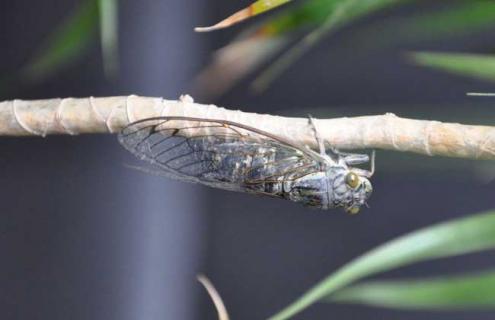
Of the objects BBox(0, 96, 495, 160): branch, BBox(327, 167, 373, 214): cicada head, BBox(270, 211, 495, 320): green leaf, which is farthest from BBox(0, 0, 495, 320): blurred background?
BBox(270, 211, 495, 320): green leaf

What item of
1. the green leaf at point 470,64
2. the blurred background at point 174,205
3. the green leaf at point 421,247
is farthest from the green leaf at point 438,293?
the blurred background at point 174,205

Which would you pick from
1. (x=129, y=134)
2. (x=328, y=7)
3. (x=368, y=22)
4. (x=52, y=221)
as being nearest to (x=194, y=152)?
(x=129, y=134)

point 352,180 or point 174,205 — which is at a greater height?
point 352,180

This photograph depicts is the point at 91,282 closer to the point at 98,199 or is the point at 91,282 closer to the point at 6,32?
the point at 98,199

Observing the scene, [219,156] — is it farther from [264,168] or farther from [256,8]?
[256,8]

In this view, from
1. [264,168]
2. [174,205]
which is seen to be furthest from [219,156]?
[174,205]

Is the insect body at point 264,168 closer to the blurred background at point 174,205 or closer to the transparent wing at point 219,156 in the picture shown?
the transparent wing at point 219,156
